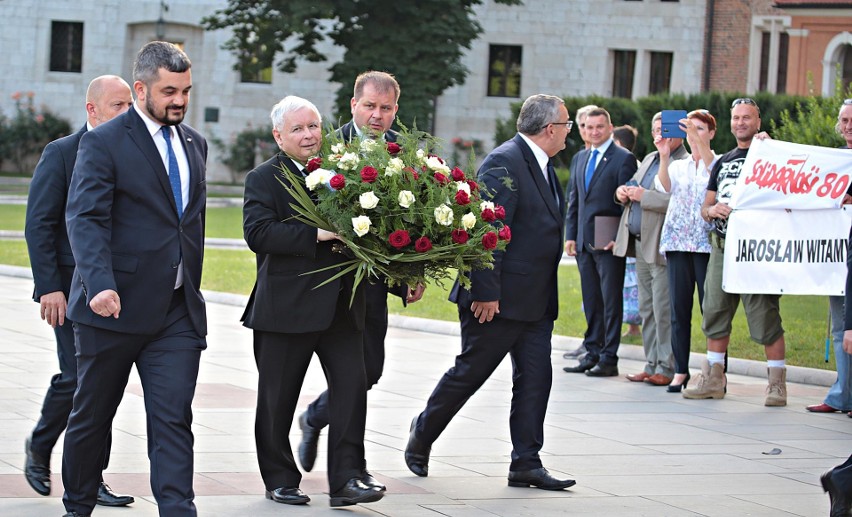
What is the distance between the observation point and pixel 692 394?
11.1 m

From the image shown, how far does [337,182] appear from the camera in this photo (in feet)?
21.6

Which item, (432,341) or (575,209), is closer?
(575,209)

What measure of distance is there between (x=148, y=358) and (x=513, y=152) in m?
2.67

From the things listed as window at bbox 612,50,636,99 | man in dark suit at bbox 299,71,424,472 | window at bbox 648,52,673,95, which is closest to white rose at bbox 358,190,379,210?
man in dark suit at bbox 299,71,424,472

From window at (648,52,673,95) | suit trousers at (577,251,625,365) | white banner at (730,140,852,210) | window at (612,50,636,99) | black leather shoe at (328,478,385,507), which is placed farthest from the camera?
window at (612,50,636,99)

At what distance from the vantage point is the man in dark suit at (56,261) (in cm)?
679

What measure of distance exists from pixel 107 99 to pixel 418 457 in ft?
8.62

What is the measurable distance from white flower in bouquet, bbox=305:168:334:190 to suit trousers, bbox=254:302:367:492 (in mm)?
673

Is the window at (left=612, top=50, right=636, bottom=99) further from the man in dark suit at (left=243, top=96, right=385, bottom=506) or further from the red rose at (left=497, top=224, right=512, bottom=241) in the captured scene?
the man in dark suit at (left=243, top=96, right=385, bottom=506)

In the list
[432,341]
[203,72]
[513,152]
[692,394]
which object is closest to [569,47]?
[203,72]

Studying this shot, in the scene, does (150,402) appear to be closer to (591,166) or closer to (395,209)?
(395,209)

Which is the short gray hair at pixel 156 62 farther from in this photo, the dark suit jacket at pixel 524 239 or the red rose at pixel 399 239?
the dark suit jacket at pixel 524 239

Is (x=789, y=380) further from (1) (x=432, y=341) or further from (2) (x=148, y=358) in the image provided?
(2) (x=148, y=358)

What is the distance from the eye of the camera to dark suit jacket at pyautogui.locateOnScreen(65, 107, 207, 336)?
6.01 metres
